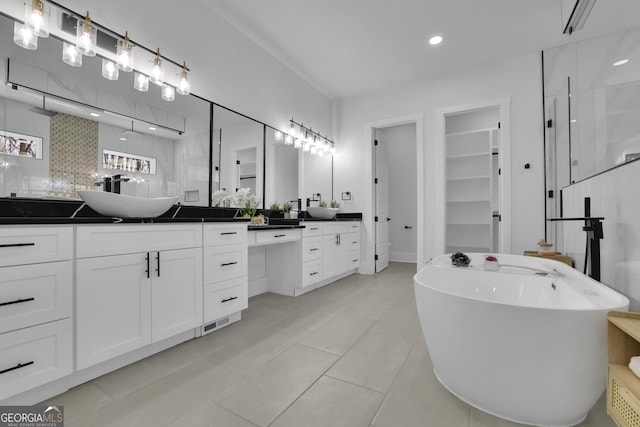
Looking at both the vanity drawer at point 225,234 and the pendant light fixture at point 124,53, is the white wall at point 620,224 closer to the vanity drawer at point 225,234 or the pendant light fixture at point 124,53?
the vanity drawer at point 225,234

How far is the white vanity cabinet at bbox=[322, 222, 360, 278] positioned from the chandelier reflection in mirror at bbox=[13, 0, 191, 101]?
8.01 ft

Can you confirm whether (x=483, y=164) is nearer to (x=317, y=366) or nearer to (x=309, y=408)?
(x=317, y=366)

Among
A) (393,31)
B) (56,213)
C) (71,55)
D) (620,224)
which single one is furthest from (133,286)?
(393,31)

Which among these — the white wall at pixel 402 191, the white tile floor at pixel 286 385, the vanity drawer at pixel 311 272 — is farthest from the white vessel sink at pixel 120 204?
the white wall at pixel 402 191

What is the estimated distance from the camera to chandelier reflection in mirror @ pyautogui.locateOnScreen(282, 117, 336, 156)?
3.87m

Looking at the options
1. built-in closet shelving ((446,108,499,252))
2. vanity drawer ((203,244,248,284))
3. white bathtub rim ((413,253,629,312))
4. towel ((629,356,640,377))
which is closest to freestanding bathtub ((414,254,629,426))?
white bathtub rim ((413,253,629,312))

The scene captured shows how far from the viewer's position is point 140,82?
2172 mm

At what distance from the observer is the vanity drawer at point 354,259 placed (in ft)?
13.9

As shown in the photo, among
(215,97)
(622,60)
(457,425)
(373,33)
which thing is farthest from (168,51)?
(457,425)

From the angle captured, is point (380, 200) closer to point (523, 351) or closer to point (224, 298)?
point (224, 298)

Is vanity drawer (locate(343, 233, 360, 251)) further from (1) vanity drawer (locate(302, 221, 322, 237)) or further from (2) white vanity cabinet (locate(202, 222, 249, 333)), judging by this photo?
(2) white vanity cabinet (locate(202, 222, 249, 333))

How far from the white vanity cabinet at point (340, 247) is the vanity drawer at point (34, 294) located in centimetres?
259

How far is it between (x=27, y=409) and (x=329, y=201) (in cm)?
392

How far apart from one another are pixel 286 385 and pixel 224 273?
104cm
